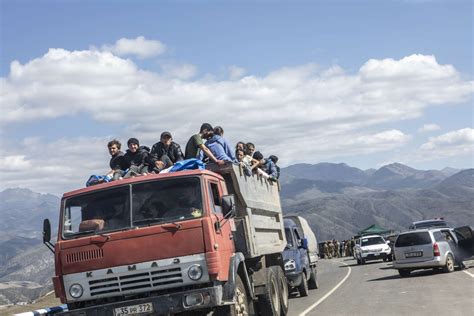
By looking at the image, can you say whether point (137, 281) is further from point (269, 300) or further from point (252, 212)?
point (269, 300)

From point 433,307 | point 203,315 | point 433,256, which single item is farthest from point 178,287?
point 433,256

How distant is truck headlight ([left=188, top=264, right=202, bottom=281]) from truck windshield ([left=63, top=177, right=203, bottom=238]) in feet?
2.34

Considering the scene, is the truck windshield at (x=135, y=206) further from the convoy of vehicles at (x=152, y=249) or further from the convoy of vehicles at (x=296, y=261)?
the convoy of vehicles at (x=296, y=261)

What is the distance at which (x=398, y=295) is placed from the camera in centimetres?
1645

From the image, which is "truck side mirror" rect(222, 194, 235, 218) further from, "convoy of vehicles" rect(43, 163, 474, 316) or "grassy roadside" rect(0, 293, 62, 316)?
"grassy roadside" rect(0, 293, 62, 316)

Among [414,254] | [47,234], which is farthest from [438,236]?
[47,234]

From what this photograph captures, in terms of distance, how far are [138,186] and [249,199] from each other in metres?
2.57

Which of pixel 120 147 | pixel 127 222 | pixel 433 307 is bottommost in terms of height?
pixel 433 307

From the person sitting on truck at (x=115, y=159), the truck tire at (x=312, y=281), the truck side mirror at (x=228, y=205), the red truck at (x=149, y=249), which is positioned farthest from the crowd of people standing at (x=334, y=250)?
the truck side mirror at (x=228, y=205)

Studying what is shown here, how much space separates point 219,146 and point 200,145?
552mm

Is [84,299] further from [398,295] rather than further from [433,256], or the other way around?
[433,256]

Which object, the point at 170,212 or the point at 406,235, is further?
the point at 406,235

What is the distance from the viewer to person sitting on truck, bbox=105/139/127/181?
11.0m

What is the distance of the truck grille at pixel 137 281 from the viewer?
9.10 m
